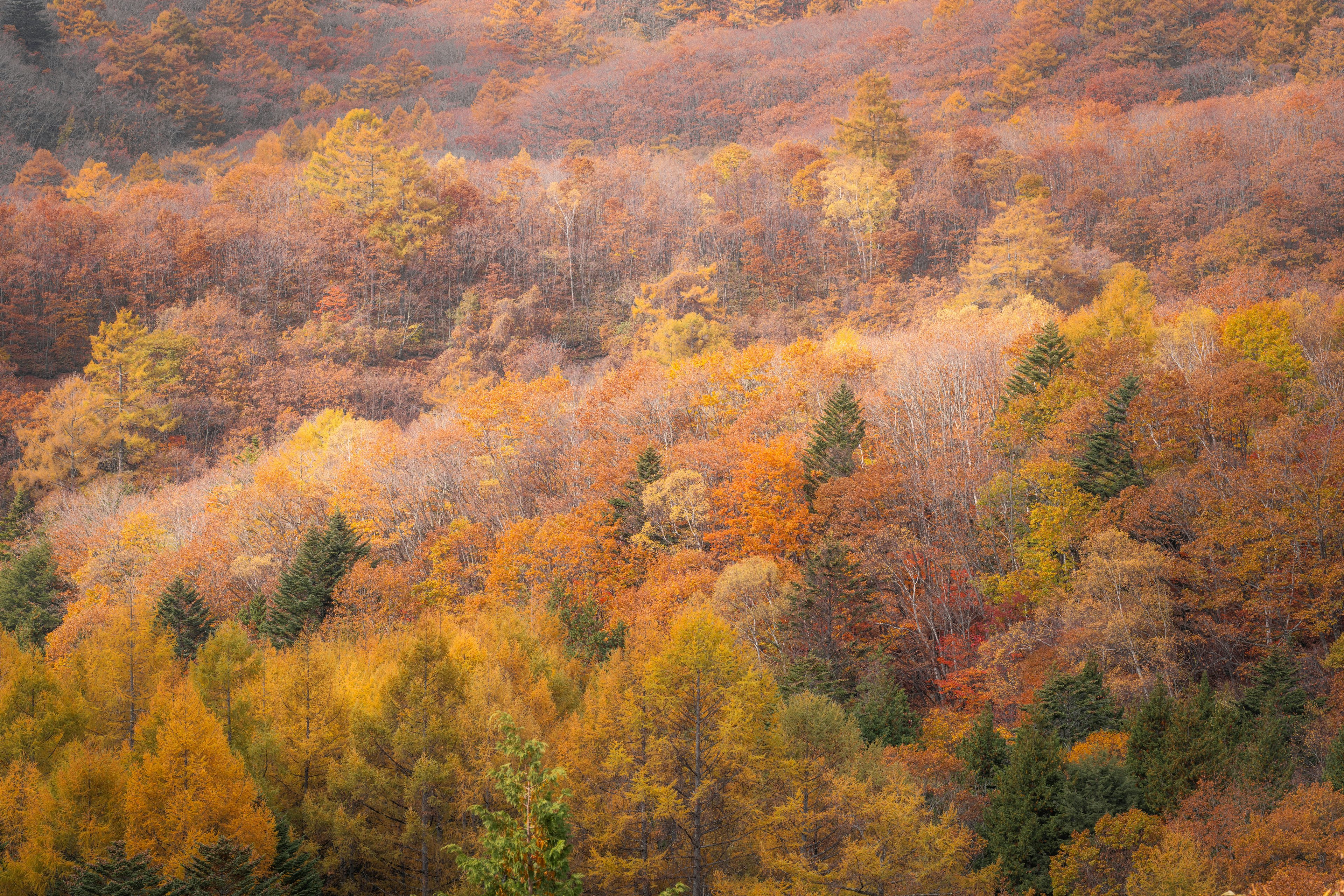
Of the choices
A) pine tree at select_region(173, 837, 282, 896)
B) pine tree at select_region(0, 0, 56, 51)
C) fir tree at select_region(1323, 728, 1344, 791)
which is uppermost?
pine tree at select_region(0, 0, 56, 51)

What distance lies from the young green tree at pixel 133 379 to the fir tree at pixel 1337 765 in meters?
70.3

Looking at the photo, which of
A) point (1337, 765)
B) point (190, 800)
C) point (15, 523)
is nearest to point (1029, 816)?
point (1337, 765)

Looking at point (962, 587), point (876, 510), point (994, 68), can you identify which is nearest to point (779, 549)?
point (876, 510)

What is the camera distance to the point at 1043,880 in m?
29.8

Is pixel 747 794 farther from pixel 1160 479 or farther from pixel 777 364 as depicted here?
pixel 777 364

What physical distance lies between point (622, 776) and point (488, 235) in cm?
6781

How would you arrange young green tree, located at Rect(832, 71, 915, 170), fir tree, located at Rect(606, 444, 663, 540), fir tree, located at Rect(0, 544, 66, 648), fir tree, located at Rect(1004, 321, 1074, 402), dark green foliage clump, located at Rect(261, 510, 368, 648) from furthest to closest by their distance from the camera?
young green tree, located at Rect(832, 71, 915, 170) → fir tree, located at Rect(0, 544, 66, 648) → fir tree, located at Rect(606, 444, 663, 540) → fir tree, located at Rect(1004, 321, 1074, 402) → dark green foliage clump, located at Rect(261, 510, 368, 648)

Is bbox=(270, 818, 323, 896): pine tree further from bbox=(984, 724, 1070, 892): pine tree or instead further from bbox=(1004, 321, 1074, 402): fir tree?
bbox=(1004, 321, 1074, 402): fir tree

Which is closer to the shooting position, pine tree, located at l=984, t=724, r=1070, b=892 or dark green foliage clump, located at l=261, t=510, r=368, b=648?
pine tree, located at l=984, t=724, r=1070, b=892

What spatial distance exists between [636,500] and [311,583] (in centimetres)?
1506

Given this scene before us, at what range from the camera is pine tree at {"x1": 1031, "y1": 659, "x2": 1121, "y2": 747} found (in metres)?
36.1

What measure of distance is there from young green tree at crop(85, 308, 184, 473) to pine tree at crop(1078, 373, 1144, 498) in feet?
198

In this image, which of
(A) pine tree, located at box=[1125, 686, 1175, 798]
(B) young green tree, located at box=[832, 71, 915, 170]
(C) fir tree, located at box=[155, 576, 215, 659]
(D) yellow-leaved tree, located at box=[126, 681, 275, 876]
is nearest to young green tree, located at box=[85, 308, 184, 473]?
(C) fir tree, located at box=[155, 576, 215, 659]

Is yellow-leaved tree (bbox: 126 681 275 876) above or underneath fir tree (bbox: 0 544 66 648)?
above
